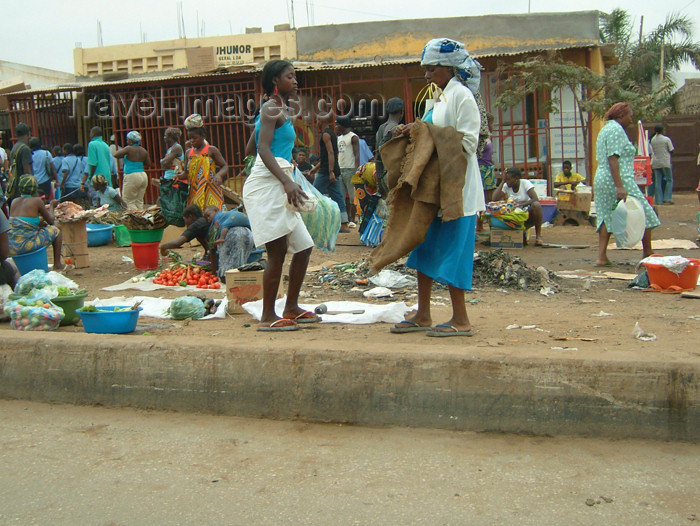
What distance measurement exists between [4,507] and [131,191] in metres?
9.50

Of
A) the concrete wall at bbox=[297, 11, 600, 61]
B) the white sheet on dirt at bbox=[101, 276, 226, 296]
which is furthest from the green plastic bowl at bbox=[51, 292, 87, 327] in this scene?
the concrete wall at bbox=[297, 11, 600, 61]

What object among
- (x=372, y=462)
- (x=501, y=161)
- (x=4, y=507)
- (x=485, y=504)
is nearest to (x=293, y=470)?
(x=372, y=462)

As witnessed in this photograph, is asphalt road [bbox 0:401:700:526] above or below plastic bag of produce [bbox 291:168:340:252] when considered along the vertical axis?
below

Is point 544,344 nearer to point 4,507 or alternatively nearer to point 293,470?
point 293,470

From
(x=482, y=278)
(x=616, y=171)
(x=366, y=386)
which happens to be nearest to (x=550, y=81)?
(x=616, y=171)

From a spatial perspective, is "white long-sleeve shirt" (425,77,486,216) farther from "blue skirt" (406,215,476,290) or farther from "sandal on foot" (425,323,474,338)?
"sandal on foot" (425,323,474,338)

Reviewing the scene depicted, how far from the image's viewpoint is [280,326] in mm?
4715

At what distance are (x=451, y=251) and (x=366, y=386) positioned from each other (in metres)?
0.99

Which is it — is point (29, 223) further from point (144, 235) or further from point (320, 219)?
point (320, 219)

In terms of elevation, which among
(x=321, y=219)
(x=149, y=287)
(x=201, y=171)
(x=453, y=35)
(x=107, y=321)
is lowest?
(x=149, y=287)

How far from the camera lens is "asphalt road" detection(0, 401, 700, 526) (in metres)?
2.71

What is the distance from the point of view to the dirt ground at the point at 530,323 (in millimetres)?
3852

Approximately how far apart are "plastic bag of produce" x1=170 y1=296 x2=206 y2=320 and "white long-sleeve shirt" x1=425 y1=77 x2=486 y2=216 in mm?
2421

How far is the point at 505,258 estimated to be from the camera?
7113 mm
